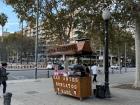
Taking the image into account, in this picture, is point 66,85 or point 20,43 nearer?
point 66,85

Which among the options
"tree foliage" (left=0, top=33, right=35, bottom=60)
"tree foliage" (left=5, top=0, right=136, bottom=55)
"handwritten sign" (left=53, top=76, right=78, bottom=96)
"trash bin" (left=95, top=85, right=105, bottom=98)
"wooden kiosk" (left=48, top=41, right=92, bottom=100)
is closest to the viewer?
"wooden kiosk" (left=48, top=41, right=92, bottom=100)

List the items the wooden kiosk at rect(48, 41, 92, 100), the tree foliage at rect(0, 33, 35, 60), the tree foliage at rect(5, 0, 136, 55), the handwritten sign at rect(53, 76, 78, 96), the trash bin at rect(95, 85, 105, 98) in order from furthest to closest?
1. the tree foliage at rect(0, 33, 35, 60)
2. the tree foliage at rect(5, 0, 136, 55)
3. the trash bin at rect(95, 85, 105, 98)
4. the handwritten sign at rect(53, 76, 78, 96)
5. the wooden kiosk at rect(48, 41, 92, 100)

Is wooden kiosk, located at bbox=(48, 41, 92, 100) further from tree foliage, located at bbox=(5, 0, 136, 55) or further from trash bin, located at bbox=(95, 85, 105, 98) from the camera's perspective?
tree foliage, located at bbox=(5, 0, 136, 55)

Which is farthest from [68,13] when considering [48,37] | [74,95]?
[74,95]

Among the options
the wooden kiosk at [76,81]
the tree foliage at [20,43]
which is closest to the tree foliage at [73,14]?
the wooden kiosk at [76,81]

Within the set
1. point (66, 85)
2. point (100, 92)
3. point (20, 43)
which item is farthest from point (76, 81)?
point (20, 43)

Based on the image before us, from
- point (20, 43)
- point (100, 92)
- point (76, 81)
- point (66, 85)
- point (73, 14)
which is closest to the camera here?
point (76, 81)

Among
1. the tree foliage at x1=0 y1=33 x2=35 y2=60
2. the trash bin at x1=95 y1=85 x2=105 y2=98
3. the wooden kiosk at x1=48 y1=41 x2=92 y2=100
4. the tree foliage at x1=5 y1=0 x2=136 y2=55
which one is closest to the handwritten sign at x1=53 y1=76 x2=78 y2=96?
the wooden kiosk at x1=48 y1=41 x2=92 y2=100

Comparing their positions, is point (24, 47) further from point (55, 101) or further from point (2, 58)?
point (55, 101)

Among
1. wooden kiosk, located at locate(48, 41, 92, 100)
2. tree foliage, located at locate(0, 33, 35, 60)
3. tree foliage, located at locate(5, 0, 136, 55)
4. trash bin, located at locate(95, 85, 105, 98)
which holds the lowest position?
trash bin, located at locate(95, 85, 105, 98)

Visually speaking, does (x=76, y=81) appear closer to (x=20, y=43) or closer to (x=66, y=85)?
(x=66, y=85)

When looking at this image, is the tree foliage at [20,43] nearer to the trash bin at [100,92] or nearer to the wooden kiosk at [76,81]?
the wooden kiosk at [76,81]

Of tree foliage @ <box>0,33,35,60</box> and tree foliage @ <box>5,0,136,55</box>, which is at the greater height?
tree foliage @ <box>0,33,35,60</box>

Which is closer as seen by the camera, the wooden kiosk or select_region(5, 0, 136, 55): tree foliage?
the wooden kiosk
